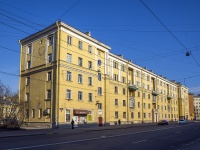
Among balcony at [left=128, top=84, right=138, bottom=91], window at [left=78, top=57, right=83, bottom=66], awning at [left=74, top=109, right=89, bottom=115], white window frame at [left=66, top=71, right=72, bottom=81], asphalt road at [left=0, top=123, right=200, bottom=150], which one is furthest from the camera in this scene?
balcony at [left=128, top=84, right=138, bottom=91]

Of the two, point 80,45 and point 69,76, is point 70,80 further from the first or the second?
point 80,45

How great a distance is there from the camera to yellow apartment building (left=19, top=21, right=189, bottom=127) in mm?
38312

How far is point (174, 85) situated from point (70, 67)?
223 ft

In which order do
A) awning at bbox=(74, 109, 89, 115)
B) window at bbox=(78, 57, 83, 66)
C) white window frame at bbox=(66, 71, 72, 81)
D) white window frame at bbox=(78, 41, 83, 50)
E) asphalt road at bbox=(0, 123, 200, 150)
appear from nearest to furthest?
asphalt road at bbox=(0, 123, 200, 150) → white window frame at bbox=(66, 71, 72, 81) → awning at bbox=(74, 109, 89, 115) → window at bbox=(78, 57, 83, 66) → white window frame at bbox=(78, 41, 83, 50)

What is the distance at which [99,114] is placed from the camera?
151 feet

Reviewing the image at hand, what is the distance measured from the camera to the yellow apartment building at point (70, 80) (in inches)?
1508

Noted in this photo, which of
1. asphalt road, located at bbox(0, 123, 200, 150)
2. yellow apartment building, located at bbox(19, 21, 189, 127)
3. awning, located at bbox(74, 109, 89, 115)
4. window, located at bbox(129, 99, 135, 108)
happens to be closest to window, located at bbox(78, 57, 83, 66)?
yellow apartment building, located at bbox(19, 21, 189, 127)

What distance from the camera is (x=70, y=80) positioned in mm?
39906

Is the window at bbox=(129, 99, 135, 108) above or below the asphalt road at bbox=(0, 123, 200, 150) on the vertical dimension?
above

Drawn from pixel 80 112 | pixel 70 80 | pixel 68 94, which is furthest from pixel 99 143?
pixel 80 112

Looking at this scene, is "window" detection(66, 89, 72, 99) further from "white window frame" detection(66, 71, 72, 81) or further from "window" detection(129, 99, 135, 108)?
"window" detection(129, 99, 135, 108)

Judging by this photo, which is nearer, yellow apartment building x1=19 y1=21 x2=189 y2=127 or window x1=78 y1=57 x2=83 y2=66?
yellow apartment building x1=19 y1=21 x2=189 y2=127

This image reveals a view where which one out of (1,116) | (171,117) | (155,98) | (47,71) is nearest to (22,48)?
(47,71)

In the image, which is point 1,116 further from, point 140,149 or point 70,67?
point 140,149
